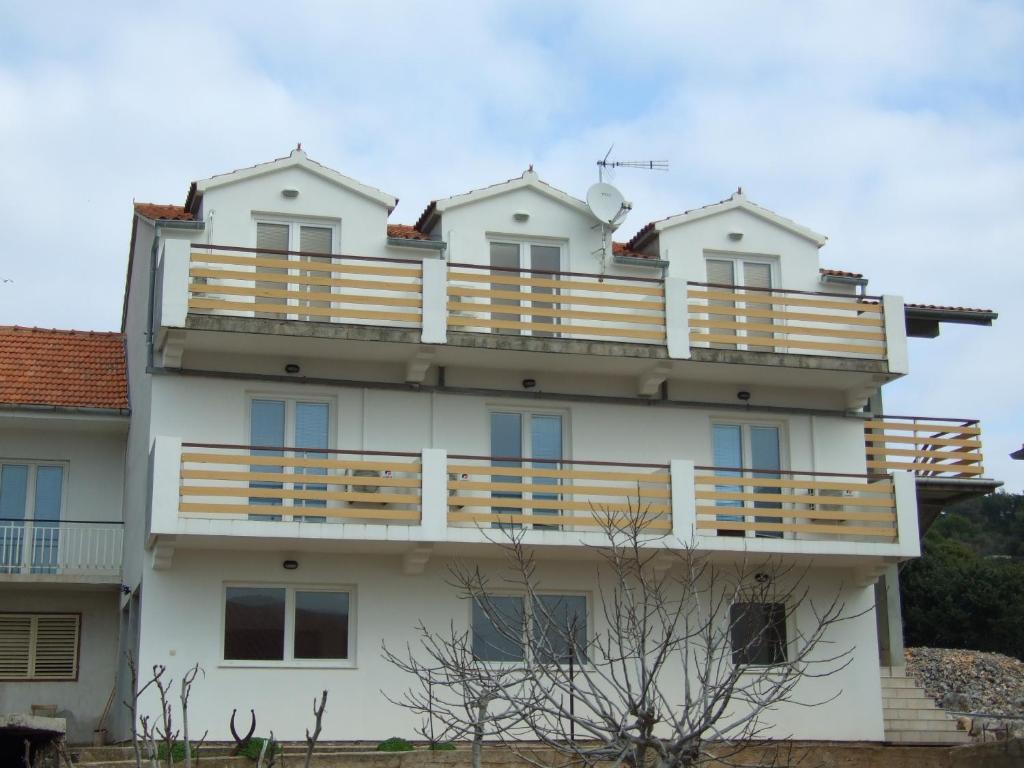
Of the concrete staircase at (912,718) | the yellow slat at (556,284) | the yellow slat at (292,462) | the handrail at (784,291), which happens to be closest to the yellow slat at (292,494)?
the yellow slat at (292,462)

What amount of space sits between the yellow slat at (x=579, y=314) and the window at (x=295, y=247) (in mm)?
2277

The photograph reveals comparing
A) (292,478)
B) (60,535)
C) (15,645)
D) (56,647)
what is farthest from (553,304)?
(15,645)

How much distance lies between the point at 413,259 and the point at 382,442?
11.0ft

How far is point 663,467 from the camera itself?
24.2 meters

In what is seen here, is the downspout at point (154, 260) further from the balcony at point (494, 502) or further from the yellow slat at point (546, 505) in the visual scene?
the yellow slat at point (546, 505)

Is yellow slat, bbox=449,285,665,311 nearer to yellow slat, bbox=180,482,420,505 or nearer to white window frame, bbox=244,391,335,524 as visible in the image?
white window frame, bbox=244,391,335,524

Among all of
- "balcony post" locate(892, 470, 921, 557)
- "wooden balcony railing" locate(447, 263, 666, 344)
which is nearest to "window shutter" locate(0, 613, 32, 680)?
"wooden balcony railing" locate(447, 263, 666, 344)

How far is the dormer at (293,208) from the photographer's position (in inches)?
992

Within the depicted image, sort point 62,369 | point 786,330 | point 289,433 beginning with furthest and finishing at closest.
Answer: point 62,369 < point 786,330 < point 289,433

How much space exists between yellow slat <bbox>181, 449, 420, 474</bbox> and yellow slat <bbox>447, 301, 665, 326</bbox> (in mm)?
2795

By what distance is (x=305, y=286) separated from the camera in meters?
25.5

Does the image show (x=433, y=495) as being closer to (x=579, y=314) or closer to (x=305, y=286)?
(x=579, y=314)

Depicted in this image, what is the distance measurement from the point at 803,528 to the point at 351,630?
7.51m

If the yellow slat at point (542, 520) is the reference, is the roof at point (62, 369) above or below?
above
